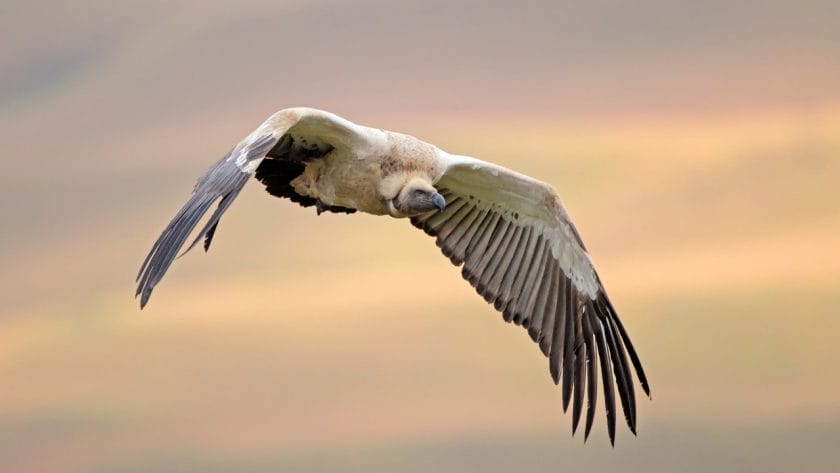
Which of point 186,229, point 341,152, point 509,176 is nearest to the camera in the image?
point 186,229

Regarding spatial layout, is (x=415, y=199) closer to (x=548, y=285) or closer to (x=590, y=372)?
(x=548, y=285)

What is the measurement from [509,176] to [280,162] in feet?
6.90

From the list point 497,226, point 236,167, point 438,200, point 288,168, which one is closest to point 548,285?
point 497,226

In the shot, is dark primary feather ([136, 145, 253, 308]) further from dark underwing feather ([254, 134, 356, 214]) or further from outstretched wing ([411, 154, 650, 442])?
outstretched wing ([411, 154, 650, 442])

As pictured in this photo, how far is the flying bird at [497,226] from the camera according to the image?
11766 mm

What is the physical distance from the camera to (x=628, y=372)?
43.2 ft

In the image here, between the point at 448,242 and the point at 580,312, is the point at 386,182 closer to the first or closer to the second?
the point at 448,242

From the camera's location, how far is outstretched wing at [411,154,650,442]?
13102mm

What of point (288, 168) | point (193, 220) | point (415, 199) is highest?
point (288, 168)

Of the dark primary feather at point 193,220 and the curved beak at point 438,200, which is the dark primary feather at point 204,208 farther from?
the curved beak at point 438,200

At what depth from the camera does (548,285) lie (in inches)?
523

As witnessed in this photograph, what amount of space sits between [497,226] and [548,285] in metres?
0.73

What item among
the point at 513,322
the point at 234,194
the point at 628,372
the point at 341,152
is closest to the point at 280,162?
the point at 341,152

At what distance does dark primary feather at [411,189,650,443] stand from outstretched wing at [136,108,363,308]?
6.49 ft
